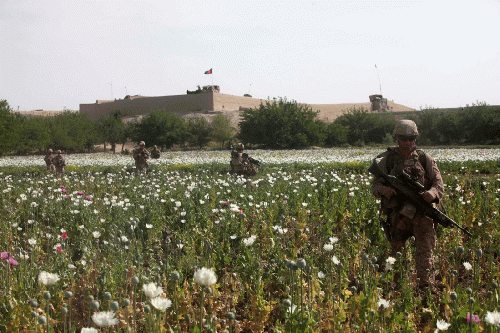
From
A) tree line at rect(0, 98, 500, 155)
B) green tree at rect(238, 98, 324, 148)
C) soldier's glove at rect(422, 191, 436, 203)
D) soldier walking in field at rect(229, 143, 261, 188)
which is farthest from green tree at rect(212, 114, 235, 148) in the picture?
soldier's glove at rect(422, 191, 436, 203)

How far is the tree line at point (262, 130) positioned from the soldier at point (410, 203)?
35229mm

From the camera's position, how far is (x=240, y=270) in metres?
5.04

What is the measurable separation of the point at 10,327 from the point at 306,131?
4019 cm

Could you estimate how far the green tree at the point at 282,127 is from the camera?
42.2 metres

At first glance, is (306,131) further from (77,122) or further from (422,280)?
(422,280)

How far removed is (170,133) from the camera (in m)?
51.3

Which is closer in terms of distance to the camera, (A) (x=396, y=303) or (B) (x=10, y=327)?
(B) (x=10, y=327)

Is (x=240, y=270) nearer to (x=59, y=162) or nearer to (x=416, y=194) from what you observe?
(x=416, y=194)

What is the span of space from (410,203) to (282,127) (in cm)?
3761

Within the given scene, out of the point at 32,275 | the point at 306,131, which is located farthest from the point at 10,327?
the point at 306,131

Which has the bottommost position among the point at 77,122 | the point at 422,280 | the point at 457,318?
the point at 422,280

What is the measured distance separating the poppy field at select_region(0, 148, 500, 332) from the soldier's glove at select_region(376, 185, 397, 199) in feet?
1.81

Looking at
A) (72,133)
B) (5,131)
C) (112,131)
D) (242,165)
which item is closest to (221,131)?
(112,131)

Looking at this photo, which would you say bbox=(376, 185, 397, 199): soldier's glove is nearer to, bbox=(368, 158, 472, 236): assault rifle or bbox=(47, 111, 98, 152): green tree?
bbox=(368, 158, 472, 236): assault rifle
